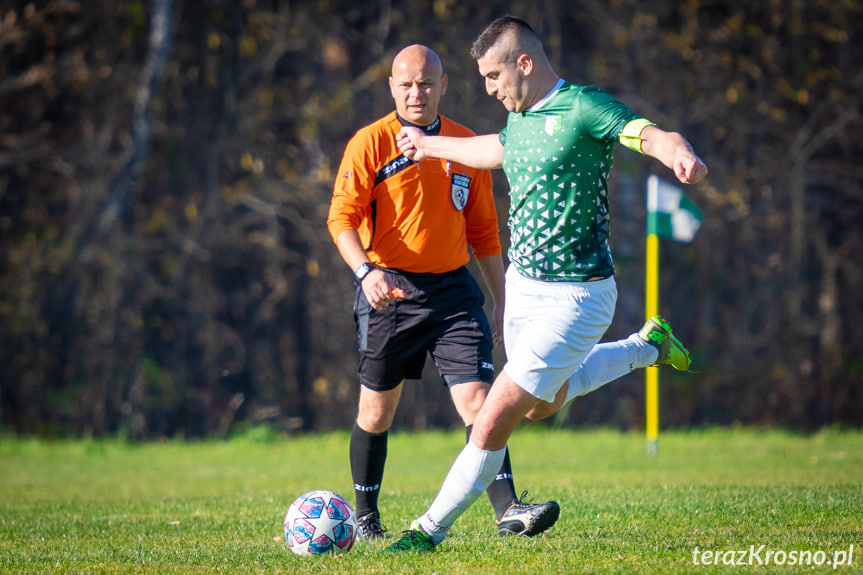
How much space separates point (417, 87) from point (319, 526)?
228 cm

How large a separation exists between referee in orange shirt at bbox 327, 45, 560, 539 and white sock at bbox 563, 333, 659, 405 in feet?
1.70

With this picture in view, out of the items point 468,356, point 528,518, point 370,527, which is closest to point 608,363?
point 468,356

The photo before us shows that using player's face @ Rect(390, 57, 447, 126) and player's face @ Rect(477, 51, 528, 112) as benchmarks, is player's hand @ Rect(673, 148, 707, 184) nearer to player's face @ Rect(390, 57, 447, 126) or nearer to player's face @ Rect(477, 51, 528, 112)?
player's face @ Rect(477, 51, 528, 112)

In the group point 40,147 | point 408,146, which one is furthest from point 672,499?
point 40,147

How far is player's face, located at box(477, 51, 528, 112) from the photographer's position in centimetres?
389

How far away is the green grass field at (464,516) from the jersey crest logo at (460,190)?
1.76 metres

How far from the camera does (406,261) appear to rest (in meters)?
4.79

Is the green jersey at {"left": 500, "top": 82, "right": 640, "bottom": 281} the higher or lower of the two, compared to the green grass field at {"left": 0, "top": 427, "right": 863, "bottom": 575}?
higher

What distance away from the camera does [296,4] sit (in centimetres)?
1357

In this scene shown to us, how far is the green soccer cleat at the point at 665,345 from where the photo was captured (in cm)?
458

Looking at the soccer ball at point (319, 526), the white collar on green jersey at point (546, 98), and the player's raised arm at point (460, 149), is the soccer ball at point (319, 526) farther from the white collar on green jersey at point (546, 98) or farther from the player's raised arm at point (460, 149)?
the white collar on green jersey at point (546, 98)

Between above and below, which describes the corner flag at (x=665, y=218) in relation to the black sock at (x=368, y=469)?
above

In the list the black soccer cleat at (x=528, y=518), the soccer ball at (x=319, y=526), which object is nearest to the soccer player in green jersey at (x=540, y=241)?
the soccer ball at (x=319, y=526)

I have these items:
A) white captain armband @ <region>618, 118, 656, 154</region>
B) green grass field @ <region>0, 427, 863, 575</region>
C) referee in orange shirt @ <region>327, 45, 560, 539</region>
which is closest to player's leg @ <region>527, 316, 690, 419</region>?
referee in orange shirt @ <region>327, 45, 560, 539</region>
